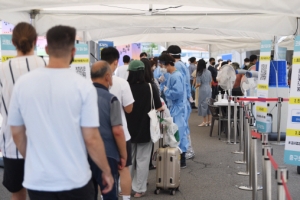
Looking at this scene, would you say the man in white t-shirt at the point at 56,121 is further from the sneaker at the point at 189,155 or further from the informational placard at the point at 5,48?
the sneaker at the point at 189,155

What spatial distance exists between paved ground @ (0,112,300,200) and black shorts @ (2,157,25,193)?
2379mm

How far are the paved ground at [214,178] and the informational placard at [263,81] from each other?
69 cm

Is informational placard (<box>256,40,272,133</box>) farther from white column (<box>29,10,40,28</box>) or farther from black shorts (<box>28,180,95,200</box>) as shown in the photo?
black shorts (<box>28,180,95,200</box>)

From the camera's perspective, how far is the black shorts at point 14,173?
3.70 meters

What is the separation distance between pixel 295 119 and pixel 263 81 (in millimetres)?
3073

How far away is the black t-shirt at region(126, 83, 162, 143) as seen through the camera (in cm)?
585

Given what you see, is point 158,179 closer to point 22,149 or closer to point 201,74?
point 22,149

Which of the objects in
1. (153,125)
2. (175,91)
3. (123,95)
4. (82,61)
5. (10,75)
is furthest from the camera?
(175,91)

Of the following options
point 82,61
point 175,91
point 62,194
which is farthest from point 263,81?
point 62,194

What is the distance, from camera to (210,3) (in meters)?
6.04

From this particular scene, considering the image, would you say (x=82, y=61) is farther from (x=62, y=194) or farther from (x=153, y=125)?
(x=62, y=194)

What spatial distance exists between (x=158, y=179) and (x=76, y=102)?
3771 millimetres

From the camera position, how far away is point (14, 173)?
3.73m

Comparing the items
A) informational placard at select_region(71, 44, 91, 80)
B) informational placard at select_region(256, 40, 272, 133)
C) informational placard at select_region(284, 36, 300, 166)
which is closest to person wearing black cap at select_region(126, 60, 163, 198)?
informational placard at select_region(71, 44, 91, 80)
